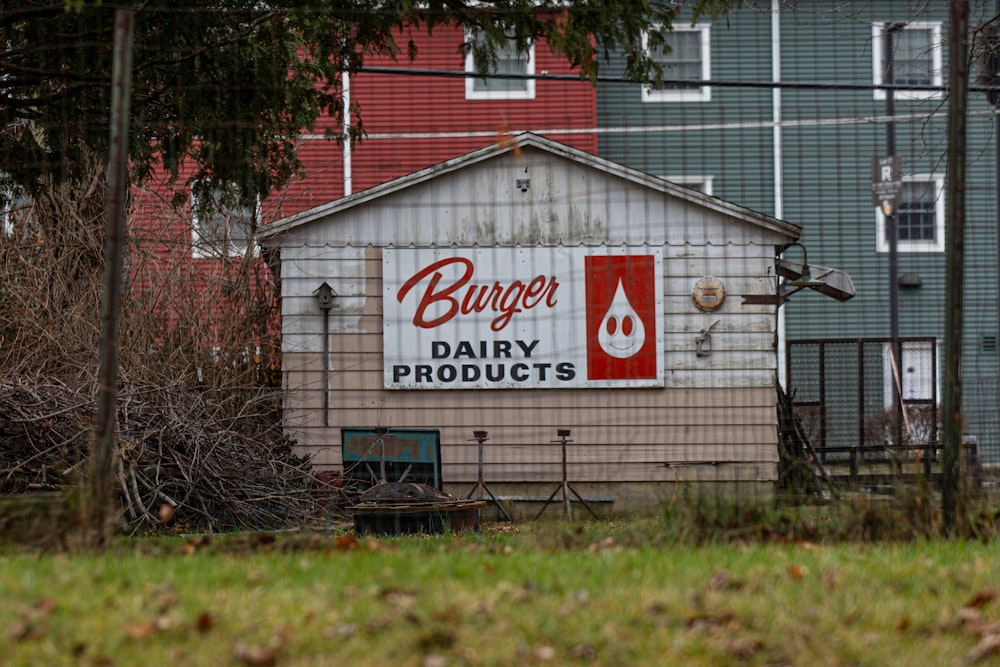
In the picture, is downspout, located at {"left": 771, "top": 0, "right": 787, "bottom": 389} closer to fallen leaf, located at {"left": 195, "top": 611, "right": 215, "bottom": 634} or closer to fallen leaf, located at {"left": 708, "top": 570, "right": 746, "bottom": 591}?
fallen leaf, located at {"left": 708, "top": 570, "right": 746, "bottom": 591}

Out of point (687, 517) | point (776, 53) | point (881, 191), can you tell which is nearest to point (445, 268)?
point (881, 191)

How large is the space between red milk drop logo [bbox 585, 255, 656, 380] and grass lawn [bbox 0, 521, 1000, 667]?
838cm

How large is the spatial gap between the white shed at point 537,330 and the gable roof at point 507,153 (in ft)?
0.09

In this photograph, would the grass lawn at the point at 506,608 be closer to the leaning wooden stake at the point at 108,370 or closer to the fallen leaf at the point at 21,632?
the fallen leaf at the point at 21,632

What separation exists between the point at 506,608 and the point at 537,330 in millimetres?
10165

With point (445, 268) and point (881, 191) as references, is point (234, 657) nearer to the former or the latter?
point (445, 268)

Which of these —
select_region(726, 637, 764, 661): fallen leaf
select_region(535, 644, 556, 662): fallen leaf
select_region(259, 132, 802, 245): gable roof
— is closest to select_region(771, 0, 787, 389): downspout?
select_region(259, 132, 802, 245): gable roof

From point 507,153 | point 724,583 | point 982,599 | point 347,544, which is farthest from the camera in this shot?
point 507,153

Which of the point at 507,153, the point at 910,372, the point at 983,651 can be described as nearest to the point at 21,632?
the point at 983,651

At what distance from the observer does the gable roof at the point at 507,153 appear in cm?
1469

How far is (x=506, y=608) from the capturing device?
4.85 meters

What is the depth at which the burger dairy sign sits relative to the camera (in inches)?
586

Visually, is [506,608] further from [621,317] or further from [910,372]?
[910,372]

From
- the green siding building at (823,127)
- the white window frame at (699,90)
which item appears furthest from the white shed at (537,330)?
the white window frame at (699,90)
